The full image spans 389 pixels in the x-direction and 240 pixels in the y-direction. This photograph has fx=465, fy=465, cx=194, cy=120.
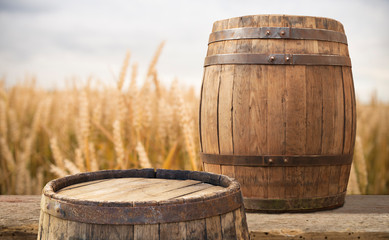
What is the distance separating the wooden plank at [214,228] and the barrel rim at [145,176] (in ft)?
0.22

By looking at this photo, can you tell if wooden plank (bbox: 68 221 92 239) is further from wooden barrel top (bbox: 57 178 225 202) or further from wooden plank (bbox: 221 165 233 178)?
wooden plank (bbox: 221 165 233 178)

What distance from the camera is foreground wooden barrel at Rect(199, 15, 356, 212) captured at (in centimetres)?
245

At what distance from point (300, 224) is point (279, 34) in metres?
1.00

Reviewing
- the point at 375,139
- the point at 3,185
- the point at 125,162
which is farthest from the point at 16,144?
the point at 375,139

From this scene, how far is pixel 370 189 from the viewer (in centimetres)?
452

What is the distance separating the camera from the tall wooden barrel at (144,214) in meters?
1.32

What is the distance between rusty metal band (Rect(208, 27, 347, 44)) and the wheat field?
58 cm

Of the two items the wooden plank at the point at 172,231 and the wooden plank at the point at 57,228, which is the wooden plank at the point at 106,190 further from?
the wooden plank at the point at 172,231

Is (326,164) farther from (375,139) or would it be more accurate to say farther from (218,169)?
(375,139)

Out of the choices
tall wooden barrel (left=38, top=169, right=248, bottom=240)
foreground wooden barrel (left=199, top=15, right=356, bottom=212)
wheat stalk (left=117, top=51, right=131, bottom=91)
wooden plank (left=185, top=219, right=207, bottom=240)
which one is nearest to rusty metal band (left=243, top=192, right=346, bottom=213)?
foreground wooden barrel (left=199, top=15, right=356, bottom=212)

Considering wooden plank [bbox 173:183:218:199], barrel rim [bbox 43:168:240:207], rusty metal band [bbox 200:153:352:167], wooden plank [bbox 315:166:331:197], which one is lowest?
wooden plank [bbox 315:166:331:197]

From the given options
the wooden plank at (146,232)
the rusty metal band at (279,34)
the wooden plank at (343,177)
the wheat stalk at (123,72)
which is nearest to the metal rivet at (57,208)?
the wooden plank at (146,232)

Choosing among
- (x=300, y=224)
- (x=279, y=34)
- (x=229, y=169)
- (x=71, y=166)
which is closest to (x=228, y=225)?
(x=300, y=224)

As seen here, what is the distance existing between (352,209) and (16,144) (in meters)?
3.09
